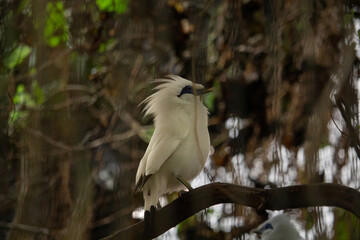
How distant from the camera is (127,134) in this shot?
4.45 m

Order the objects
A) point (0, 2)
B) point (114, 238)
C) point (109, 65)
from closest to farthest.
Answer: point (0, 2), point (114, 238), point (109, 65)

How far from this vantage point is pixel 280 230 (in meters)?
3.27

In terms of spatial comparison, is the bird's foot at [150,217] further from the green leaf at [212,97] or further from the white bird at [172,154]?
the green leaf at [212,97]

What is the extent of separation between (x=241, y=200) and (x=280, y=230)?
3.52ft

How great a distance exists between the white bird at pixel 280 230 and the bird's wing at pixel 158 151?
2.53 feet

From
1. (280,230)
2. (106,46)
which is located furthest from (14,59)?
(106,46)

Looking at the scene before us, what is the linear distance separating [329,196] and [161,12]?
0.88m

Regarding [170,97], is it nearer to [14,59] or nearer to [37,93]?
[14,59]

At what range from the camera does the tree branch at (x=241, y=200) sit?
2.04 metres

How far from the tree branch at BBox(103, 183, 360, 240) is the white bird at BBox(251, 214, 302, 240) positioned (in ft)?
3.14

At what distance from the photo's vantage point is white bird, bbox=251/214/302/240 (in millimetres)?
3242

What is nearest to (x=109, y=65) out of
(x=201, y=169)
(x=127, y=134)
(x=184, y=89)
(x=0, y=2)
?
(x=127, y=134)

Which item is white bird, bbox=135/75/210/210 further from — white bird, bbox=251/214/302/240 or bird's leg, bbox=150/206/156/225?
white bird, bbox=251/214/302/240

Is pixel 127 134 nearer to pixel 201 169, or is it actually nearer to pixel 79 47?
pixel 201 169
